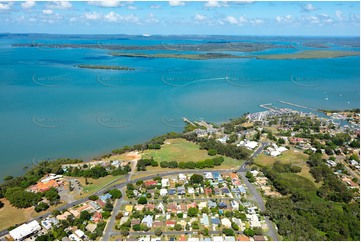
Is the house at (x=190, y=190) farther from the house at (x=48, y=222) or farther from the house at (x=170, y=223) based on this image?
the house at (x=48, y=222)

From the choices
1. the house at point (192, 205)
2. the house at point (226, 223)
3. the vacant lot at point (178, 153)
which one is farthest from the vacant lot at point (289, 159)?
the house at point (226, 223)

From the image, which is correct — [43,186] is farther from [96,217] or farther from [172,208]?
[172,208]

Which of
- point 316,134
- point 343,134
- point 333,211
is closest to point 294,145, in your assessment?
point 316,134

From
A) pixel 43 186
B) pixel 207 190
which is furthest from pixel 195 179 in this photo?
pixel 43 186

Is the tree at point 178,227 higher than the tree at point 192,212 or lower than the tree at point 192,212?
lower

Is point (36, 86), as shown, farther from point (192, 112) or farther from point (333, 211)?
point (333, 211)

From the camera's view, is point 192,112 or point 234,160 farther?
point 192,112
